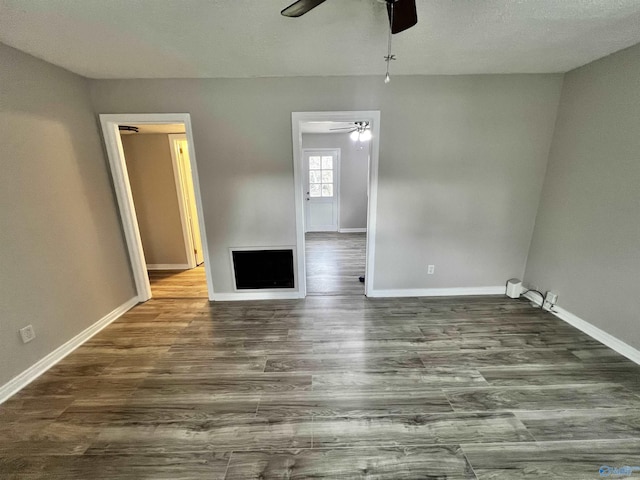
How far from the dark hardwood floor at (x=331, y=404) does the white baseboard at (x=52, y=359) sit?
2.5 inches

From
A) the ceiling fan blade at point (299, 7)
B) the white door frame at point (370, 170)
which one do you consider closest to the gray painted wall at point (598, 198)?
the white door frame at point (370, 170)

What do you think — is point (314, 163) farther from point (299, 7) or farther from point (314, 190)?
point (299, 7)

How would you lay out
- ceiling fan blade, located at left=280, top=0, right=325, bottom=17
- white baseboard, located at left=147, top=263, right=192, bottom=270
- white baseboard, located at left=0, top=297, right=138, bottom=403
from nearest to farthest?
ceiling fan blade, located at left=280, top=0, right=325, bottom=17 < white baseboard, located at left=0, top=297, right=138, bottom=403 < white baseboard, located at left=147, top=263, right=192, bottom=270

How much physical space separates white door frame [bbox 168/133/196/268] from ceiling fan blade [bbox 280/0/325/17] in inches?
120

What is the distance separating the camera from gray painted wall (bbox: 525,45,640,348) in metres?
2.02

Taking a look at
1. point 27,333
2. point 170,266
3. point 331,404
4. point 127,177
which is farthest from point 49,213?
point 331,404

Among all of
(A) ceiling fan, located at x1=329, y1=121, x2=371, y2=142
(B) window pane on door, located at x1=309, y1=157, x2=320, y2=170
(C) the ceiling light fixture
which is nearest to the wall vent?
(C) the ceiling light fixture

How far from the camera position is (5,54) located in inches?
70.6

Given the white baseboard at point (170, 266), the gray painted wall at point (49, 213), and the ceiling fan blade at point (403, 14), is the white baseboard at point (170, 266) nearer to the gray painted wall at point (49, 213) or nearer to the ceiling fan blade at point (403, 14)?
the gray painted wall at point (49, 213)

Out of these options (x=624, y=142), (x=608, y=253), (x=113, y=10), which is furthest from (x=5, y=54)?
(x=608, y=253)

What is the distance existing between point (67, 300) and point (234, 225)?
1592 millimetres

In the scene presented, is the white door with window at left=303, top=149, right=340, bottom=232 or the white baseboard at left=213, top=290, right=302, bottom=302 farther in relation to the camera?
the white door with window at left=303, top=149, right=340, bottom=232

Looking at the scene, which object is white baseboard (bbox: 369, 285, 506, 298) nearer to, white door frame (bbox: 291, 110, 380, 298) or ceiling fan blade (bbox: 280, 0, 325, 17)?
white door frame (bbox: 291, 110, 380, 298)

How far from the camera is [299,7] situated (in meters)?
1.24
